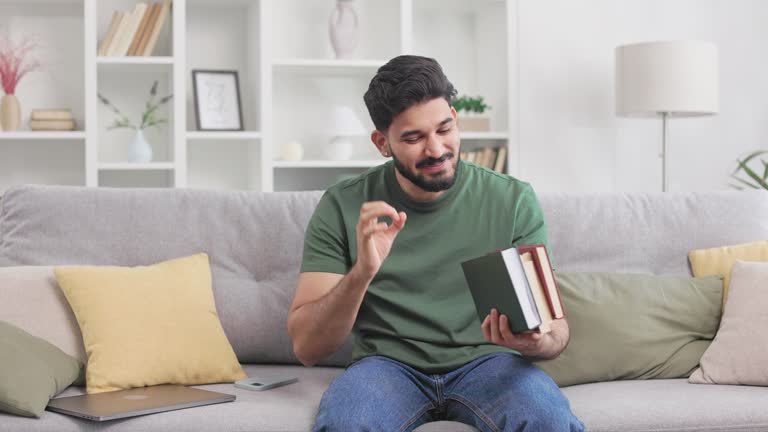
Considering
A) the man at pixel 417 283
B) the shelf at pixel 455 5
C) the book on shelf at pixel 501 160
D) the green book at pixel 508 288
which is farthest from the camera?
the shelf at pixel 455 5

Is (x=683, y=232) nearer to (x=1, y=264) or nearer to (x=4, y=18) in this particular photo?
(x=1, y=264)

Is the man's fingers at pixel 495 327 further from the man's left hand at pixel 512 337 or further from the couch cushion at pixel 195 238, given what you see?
the couch cushion at pixel 195 238

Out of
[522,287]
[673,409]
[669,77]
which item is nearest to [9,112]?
[669,77]

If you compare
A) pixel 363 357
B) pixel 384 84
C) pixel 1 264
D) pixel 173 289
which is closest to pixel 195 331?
pixel 173 289

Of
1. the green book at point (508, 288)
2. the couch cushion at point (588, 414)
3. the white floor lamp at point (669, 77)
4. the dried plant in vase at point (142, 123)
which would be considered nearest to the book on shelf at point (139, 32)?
the dried plant in vase at point (142, 123)

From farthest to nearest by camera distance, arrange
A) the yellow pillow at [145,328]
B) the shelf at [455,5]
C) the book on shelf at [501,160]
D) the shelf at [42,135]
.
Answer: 1. the shelf at [455,5]
2. the book on shelf at [501,160]
3. the shelf at [42,135]
4. the yellow pillow at [145,328]

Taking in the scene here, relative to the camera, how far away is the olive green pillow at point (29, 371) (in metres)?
1.73

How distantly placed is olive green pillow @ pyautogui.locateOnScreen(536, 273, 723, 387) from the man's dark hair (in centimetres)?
62

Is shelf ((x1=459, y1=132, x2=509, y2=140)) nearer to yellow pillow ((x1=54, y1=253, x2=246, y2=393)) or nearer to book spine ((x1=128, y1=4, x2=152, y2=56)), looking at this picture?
book spine ((x1=128, y1=4, x2=152, y2=56))

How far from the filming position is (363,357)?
190cm

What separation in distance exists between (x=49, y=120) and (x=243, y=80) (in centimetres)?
88

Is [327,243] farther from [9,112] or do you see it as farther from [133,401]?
[9,112]

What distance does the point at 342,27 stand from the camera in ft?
13.1

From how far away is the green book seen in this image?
154 cm
